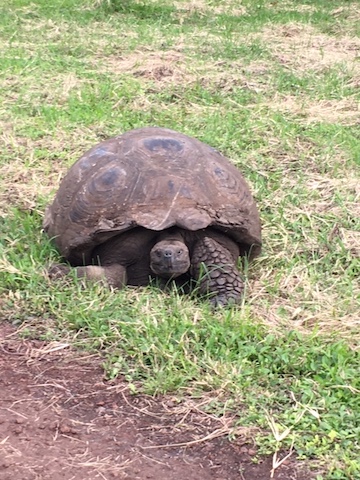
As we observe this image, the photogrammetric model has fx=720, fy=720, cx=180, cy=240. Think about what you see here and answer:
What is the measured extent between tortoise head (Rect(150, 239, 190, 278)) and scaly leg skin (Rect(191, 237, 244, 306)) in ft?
0.45

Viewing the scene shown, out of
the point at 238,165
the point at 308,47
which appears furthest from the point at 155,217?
the point at 308,47

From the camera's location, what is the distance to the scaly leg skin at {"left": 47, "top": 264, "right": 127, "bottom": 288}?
352 centimetres

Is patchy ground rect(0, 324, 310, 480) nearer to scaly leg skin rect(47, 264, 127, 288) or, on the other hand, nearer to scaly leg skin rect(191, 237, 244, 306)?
scaly leg skin rect(47, 264, 127, 288)

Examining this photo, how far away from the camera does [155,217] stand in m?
3.50

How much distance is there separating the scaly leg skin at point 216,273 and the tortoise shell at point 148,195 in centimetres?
12

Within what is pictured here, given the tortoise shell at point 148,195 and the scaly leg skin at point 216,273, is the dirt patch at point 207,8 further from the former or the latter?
the scaly leg skin at point 216,273

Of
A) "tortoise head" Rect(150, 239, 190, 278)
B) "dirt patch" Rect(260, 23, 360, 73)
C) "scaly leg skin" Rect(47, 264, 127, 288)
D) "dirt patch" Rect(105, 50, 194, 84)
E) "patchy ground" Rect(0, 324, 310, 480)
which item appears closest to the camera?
"patchy ground" Rect(0, 324, 310, 480)

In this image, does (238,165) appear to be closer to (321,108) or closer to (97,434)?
(321,108)

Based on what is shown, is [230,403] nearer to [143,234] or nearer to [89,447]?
[89,447]

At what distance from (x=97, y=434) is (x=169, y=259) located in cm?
107

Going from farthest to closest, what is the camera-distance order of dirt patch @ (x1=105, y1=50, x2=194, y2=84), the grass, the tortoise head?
dirt patch @ (x1=105, y1=50, x2=194, y2=84) < the tortoise head < the grass

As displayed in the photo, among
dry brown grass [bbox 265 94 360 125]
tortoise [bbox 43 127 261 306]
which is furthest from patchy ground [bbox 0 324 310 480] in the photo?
dry brown grass [bbox 265 94 360 125]

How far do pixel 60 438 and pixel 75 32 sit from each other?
256 inches

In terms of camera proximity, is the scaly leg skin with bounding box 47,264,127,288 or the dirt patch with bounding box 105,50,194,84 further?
the dirt patch with bounding box 105,50,194,84
